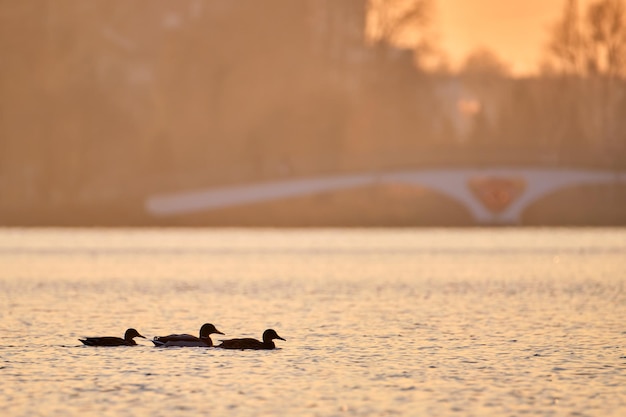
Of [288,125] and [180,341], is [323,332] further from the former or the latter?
[288,125]

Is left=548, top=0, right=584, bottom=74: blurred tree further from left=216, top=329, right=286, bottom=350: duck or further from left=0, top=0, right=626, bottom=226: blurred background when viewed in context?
left=216, top=329, right=286, bottom=350: duck

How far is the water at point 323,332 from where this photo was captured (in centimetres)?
2441

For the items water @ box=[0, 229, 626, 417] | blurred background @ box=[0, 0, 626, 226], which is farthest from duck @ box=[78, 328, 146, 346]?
blurred background @ box=[0, 0, 626, 226]

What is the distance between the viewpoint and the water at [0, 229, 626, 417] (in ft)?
80.1

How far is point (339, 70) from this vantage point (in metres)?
124

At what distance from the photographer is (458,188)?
115 m

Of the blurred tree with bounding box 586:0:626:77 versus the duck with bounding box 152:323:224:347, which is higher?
the blurred tree with bounding box 586:0:626:77

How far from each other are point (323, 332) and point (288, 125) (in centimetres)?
7737

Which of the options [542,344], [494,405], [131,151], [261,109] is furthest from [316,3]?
[494,405]

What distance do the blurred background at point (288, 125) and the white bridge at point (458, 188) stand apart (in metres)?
0.14

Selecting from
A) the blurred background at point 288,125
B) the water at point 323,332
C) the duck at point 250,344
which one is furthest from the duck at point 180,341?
the blurred background at point 288,125

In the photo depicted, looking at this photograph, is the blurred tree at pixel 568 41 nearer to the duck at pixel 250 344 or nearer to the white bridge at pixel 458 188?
the white bridge at pixel 458 188

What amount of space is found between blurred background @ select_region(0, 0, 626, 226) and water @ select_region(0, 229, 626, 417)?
2740 cm

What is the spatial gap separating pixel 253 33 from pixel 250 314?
77.3 meters
